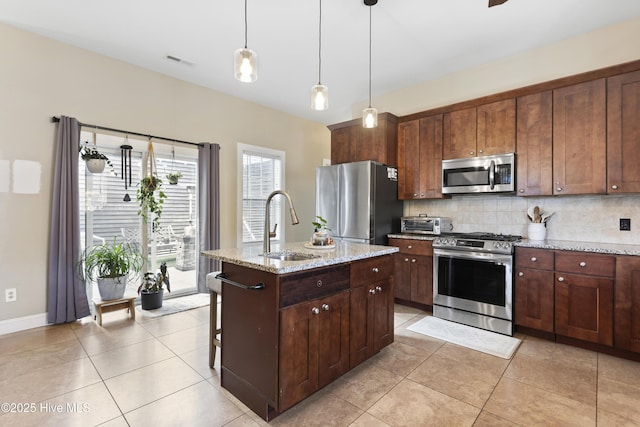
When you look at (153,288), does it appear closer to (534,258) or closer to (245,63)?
(245,63)

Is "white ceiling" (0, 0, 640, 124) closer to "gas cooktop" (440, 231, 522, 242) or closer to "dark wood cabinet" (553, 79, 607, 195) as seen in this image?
"dark wood cabinet" (553, 79, 607, 195)

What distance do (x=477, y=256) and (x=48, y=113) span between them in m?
4.76

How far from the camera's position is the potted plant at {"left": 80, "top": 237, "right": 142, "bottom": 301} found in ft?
10.9

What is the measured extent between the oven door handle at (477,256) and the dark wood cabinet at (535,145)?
773mm

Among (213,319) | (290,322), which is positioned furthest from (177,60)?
(290,322)

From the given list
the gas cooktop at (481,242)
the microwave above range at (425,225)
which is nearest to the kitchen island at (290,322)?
the gas cooktop at (481,242)

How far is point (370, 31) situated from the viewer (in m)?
3.09

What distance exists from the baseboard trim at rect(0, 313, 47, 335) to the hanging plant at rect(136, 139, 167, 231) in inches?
55.4

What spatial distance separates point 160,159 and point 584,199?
4987mm

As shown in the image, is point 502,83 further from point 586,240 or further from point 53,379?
point 53,379

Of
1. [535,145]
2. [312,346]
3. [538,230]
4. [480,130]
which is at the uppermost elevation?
[480,130]

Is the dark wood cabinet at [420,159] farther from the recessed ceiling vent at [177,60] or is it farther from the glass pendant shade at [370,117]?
the recessed ceiling vent at [177,60]

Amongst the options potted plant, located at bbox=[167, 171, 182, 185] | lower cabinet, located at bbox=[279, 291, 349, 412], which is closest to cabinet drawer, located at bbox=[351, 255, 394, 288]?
lower cabinet, located at bbox=[279, 291, 349, 412]

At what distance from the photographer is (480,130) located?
3.55m
